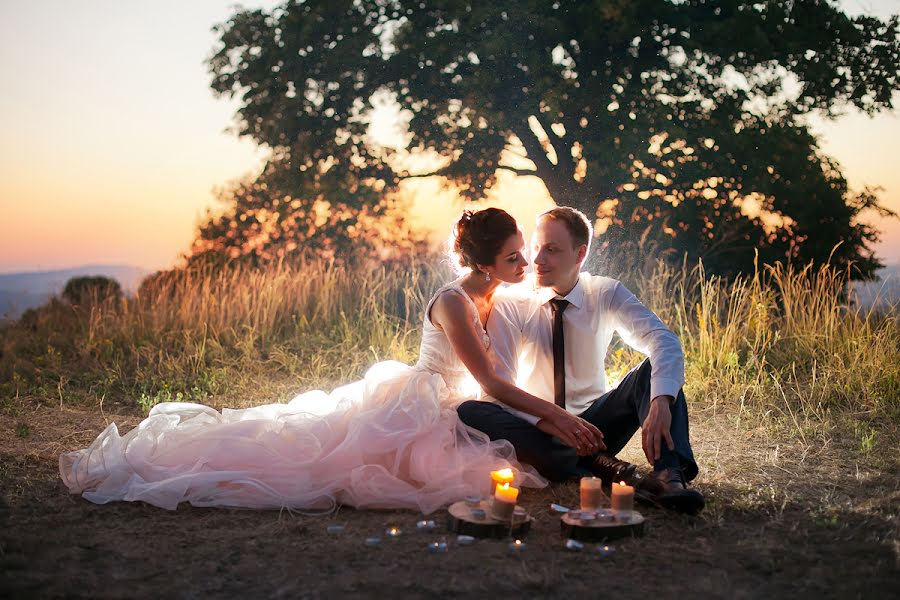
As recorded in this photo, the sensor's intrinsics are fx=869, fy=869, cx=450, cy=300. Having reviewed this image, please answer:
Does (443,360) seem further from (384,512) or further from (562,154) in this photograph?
(562,154)

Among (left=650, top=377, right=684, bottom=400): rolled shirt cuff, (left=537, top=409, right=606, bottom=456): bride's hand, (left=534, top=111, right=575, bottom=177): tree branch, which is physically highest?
(left=534, top=111, right=575, bottom=177): tree branch

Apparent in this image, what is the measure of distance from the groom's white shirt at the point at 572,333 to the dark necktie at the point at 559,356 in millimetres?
28

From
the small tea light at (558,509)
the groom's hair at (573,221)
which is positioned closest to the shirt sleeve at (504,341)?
the groom's hair at (573,221)

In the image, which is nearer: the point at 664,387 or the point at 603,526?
the point at 603,526

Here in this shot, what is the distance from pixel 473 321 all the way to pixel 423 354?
0.37m

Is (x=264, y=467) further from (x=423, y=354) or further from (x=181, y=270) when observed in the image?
(x=181, y=270)

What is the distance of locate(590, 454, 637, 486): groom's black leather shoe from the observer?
132 inches

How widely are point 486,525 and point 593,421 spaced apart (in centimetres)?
100

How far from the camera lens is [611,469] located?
135 inches

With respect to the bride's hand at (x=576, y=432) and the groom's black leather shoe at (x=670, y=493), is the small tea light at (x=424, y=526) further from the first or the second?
the groom's black leather shoe at (x=670, y=493)

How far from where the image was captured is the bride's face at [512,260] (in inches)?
139

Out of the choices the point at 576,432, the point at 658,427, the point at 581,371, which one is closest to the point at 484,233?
the point at 581,371

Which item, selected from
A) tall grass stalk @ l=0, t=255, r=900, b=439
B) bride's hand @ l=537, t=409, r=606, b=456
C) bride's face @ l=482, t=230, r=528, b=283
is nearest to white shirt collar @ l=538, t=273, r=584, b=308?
bride's face @ l=482, t=230, r=528, b=283

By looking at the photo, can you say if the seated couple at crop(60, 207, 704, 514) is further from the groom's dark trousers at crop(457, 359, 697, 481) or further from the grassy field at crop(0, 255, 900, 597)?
the grassy field at crop(0, 255, 900, 597)
